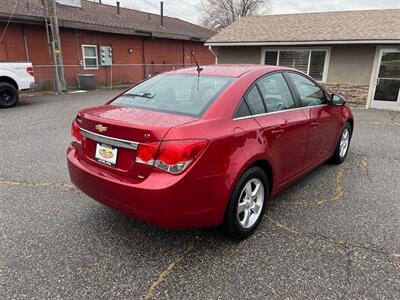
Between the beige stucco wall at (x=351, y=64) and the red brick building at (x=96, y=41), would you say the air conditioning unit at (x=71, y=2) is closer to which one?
the red brick building at (x=96, y=41)

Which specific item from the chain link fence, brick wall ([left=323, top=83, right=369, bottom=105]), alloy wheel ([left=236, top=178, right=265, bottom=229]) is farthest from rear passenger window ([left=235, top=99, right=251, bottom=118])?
the chain link fence

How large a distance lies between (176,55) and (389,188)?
804 inches

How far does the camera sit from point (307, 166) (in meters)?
3.85

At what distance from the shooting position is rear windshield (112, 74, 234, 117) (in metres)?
2.74

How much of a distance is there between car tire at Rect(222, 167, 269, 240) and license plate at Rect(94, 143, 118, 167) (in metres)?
1.03

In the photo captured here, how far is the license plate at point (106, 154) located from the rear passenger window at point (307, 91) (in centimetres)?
231

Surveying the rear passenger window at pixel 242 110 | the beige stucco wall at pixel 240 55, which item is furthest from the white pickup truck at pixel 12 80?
the rear passenger window at pixel 242 110

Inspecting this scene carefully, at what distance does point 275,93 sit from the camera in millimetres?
3346

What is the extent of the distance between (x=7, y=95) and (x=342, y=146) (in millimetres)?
10066

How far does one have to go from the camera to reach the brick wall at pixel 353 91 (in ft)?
37.7

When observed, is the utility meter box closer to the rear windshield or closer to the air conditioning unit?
the air conditioning unit

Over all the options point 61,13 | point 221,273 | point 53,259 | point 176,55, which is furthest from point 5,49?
point 221,273

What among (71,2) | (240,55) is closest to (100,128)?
(240,55)

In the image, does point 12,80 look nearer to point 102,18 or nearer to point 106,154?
point 106,154
